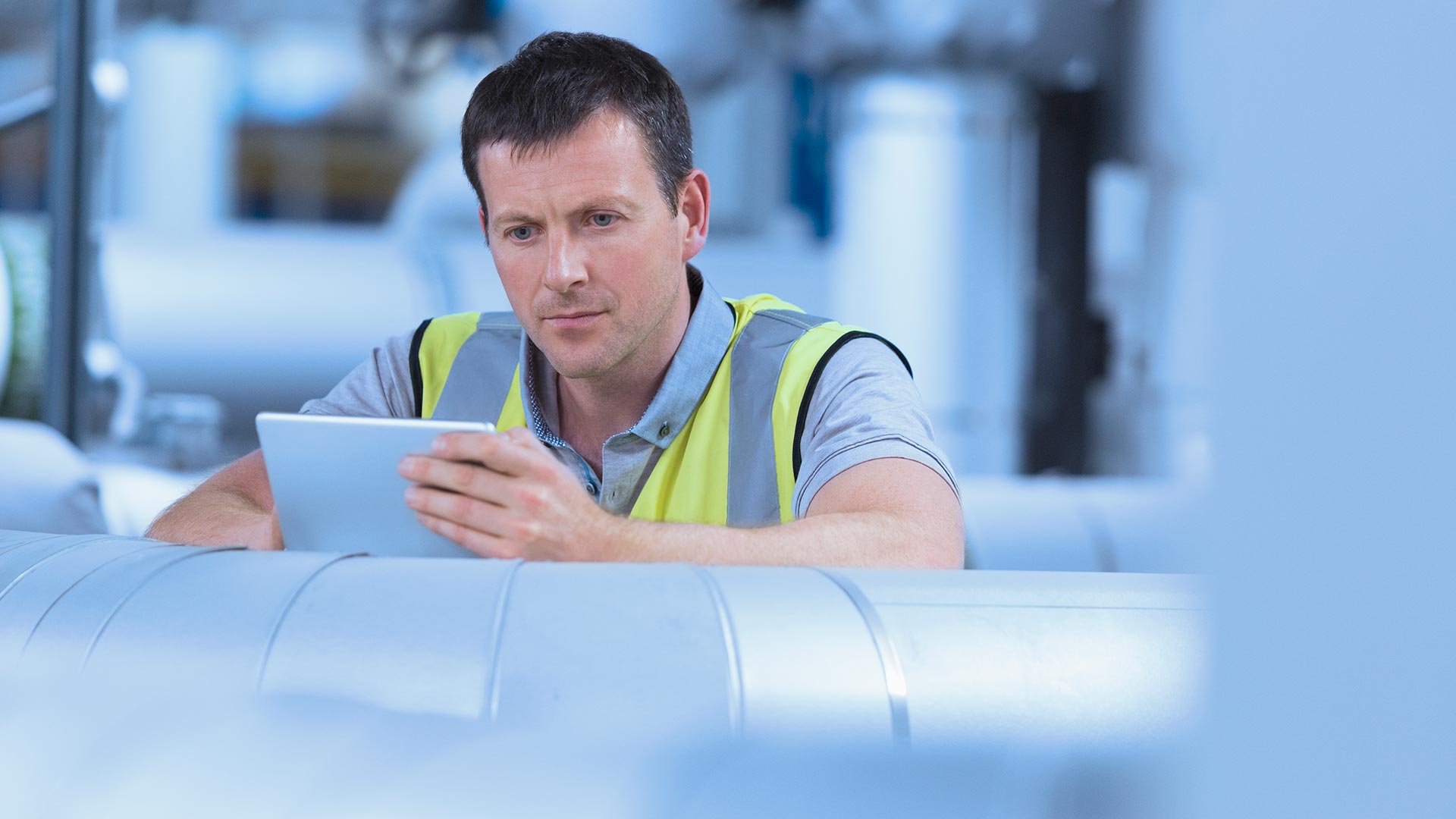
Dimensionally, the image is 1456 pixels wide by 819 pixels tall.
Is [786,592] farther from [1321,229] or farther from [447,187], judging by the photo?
[447,187]

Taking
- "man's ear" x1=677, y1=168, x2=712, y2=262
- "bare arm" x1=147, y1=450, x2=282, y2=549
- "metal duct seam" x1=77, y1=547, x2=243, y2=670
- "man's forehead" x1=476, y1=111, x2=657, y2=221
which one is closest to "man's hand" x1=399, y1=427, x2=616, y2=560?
"metal duct seam" x1=77, y1=547, x2=243, y2=670

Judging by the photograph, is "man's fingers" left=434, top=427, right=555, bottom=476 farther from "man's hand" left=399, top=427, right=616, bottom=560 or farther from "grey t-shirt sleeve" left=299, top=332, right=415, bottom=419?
"grey t-shirt sleeve" left=299, top=332, right=415, bottom=419

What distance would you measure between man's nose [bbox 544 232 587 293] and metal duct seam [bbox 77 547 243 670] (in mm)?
395

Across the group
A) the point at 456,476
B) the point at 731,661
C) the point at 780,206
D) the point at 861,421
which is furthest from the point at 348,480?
the point at 780,206

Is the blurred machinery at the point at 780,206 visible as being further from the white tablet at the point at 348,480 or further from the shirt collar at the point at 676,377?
the white tablet at the point at 348,480

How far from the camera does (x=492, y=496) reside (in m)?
0.69

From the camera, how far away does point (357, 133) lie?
4344 mm

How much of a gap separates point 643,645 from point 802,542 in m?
0.25

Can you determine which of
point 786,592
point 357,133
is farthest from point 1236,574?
point 357,133

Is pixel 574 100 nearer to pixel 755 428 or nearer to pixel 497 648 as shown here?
pixel 755 428

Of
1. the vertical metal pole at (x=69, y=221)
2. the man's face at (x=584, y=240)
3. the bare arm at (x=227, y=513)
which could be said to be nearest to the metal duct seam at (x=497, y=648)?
the bare arm at (x=227, y=513)

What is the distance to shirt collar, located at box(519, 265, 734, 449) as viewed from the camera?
1.07m

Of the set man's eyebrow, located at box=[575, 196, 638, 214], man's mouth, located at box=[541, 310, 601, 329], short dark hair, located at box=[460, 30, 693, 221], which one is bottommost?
man's mouth, located at box=[541, 310, 601, 329]

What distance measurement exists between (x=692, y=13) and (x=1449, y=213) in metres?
2.99
